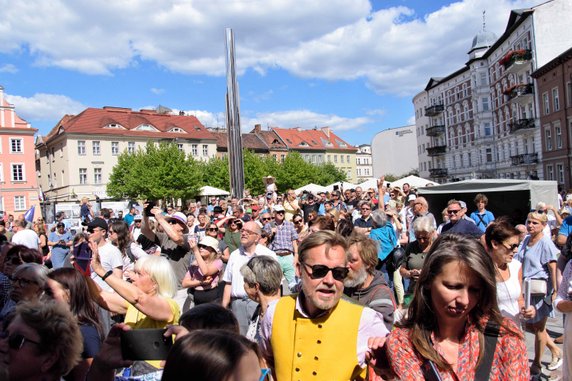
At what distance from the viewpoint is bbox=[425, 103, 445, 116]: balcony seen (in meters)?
68.9

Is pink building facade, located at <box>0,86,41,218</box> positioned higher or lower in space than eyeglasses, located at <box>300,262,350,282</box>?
higher

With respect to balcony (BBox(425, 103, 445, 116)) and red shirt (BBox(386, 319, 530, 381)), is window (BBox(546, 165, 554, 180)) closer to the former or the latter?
balcony (BBox(425, 103, 445, 116))

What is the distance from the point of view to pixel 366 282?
4.02 m

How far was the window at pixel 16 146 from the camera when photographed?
5409 centimetres

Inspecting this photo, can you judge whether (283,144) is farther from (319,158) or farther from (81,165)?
(81,165)

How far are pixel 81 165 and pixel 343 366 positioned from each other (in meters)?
64.9

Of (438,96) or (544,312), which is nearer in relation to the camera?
(544,312)

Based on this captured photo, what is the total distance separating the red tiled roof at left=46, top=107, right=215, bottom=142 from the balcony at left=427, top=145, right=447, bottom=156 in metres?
32.4

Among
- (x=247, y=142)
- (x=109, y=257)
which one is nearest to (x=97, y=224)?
(x=109, y=257)

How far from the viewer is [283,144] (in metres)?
86.4

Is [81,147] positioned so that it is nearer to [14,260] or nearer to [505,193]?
[505,193]

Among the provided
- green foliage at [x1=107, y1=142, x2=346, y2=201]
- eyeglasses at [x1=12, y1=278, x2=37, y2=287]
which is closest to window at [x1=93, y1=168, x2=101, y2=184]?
green foliage at [x1=107, y1=142, x2=346, y2=201]

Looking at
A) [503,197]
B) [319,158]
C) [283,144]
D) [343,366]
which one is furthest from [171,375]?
[319,158]

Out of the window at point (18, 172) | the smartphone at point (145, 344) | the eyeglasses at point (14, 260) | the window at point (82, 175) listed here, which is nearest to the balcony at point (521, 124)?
the eyeglasses at point (14, 260)
